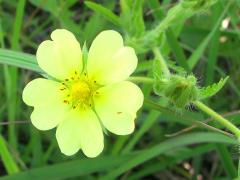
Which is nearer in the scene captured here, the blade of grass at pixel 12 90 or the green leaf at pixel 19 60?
the green leaf at pixel 19 60

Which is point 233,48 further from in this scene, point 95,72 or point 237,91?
point 95,72

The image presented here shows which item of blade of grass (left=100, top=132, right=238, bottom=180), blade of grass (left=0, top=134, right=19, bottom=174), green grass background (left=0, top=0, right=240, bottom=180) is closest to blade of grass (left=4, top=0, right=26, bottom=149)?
green grass background (left=0, top=0, right=240, bottom=180)

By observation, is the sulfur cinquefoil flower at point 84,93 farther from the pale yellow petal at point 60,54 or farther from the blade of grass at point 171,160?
the blade of grass at point 171,160

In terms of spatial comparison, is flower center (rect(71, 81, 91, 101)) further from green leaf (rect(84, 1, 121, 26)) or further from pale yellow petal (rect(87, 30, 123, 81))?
green leaf (rect(84, 1, 121, 26))

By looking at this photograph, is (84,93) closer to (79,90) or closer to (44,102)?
(79,90)

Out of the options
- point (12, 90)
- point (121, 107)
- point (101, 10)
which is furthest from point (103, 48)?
point (12, 90)

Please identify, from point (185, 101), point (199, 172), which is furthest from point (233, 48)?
point (185, 101)

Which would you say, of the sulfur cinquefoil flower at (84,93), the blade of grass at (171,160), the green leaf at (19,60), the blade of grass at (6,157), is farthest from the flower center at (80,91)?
the blade of grass at (171,160)
